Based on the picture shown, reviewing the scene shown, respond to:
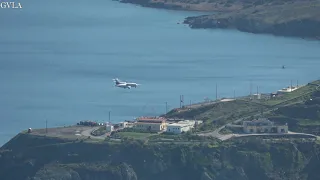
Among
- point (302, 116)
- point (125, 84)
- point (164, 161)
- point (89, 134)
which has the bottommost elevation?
point (164, 161)

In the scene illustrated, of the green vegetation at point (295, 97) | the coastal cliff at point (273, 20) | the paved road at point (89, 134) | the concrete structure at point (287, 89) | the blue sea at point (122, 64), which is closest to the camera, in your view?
the paved road at point (89, 134)

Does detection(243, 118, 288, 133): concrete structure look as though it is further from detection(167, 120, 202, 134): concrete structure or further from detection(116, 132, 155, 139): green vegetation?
detection(116, 132, 155, 139): green vegetation

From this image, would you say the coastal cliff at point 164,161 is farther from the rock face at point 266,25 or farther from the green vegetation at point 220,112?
the rock face at point 266,25

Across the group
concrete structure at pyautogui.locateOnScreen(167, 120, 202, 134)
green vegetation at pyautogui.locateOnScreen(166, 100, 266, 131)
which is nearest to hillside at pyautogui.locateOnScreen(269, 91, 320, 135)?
green vegetation at pyautogui.locateOnScreen(166, 100, 266, 131)

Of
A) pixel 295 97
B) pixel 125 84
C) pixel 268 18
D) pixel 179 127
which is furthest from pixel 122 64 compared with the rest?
pixel 179 127

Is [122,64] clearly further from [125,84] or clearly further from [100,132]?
[100,132]

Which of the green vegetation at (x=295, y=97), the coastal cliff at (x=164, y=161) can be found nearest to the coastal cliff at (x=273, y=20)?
the green vegetation at (x=295, y=97)
